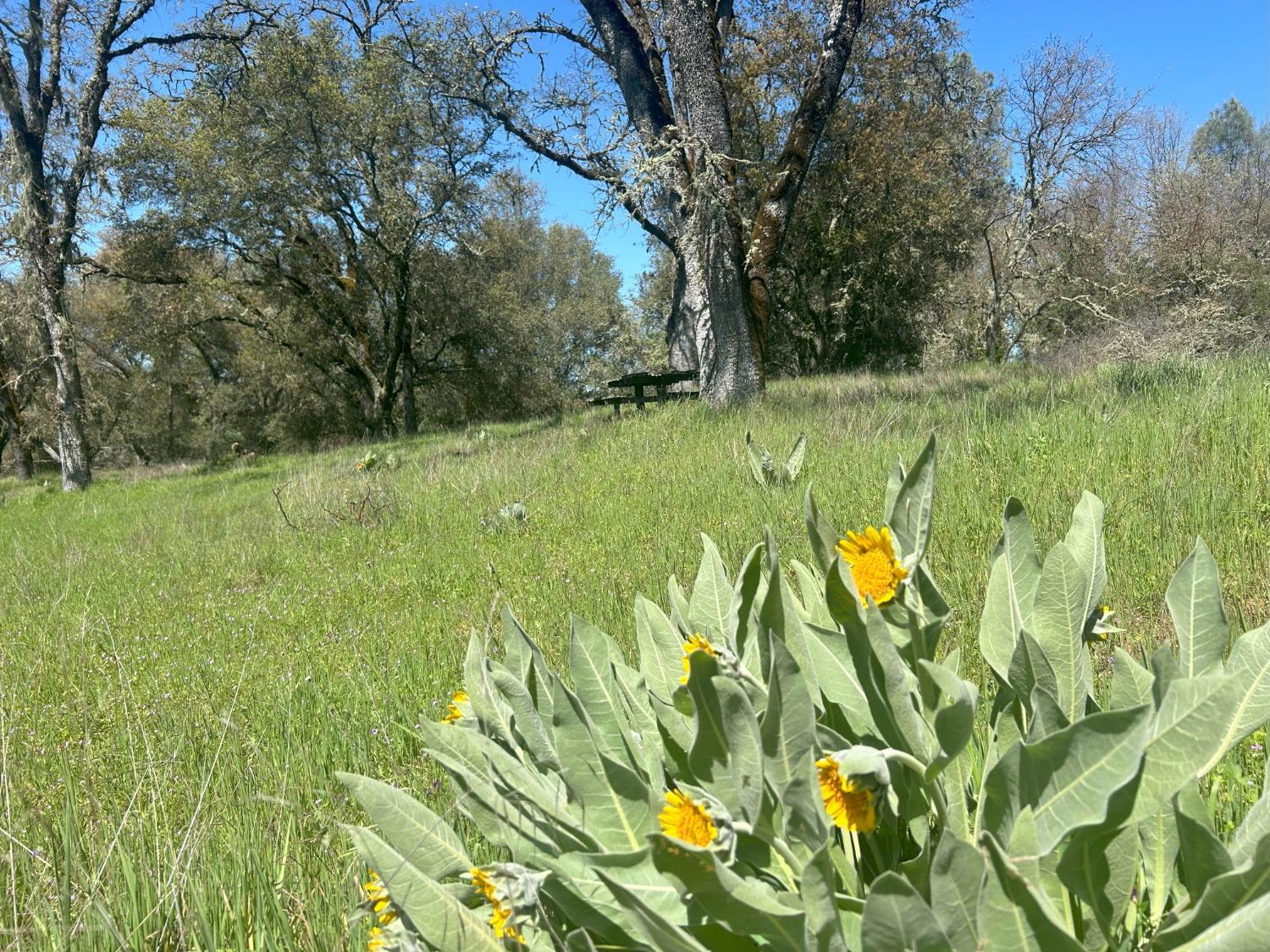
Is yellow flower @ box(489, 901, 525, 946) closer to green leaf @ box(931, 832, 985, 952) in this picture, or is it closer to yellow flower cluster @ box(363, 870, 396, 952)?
yellow flower cluster @ box(363, 870, 396, 952)

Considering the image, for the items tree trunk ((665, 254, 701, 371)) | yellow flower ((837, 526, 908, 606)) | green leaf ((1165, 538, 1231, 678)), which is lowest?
green leaf ((1165, 538, 1231, 678))

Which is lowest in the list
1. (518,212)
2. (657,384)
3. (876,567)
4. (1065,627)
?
(1065,627)

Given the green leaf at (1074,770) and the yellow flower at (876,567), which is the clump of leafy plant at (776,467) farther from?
the green leaf at (1074,770)

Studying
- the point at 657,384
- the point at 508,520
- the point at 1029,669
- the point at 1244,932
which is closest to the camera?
the point at 1244,932

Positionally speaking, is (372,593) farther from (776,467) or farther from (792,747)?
(792,747)

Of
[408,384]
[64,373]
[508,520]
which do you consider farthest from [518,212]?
[508,520]

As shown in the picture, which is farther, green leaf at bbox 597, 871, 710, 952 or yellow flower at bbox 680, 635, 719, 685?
yellow flower at bbox 680, 635, 719, 685

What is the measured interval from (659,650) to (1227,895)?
2.42 feet

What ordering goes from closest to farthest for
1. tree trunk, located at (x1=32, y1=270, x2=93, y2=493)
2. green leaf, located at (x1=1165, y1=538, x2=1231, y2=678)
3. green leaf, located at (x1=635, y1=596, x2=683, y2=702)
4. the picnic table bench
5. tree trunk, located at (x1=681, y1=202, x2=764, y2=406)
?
green leaf, located at (x1=1165, y1=538, x2=1231, y2=678) → green leaf, located at (x1=635, y1=596, x2=683, y2=702) → tree trunk, located at (x1=681, y1=202, x2=764, y2=406) → the picnic table bench → tree trunk, located at (x1=32, y1=270, x2=93, y2=493)

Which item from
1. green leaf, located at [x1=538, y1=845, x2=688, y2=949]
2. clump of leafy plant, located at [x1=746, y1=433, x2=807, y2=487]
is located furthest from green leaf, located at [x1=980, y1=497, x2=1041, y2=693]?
clump of leafy plant, located at [x1=746, y1=433, x2=807, y2=487]

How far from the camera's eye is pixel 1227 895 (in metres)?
0.71

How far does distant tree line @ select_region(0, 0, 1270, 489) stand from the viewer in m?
8.30

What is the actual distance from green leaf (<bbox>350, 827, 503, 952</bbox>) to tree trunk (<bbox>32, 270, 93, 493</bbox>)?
14.2 metres

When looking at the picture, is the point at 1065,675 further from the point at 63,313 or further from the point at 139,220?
the point at 139,220
